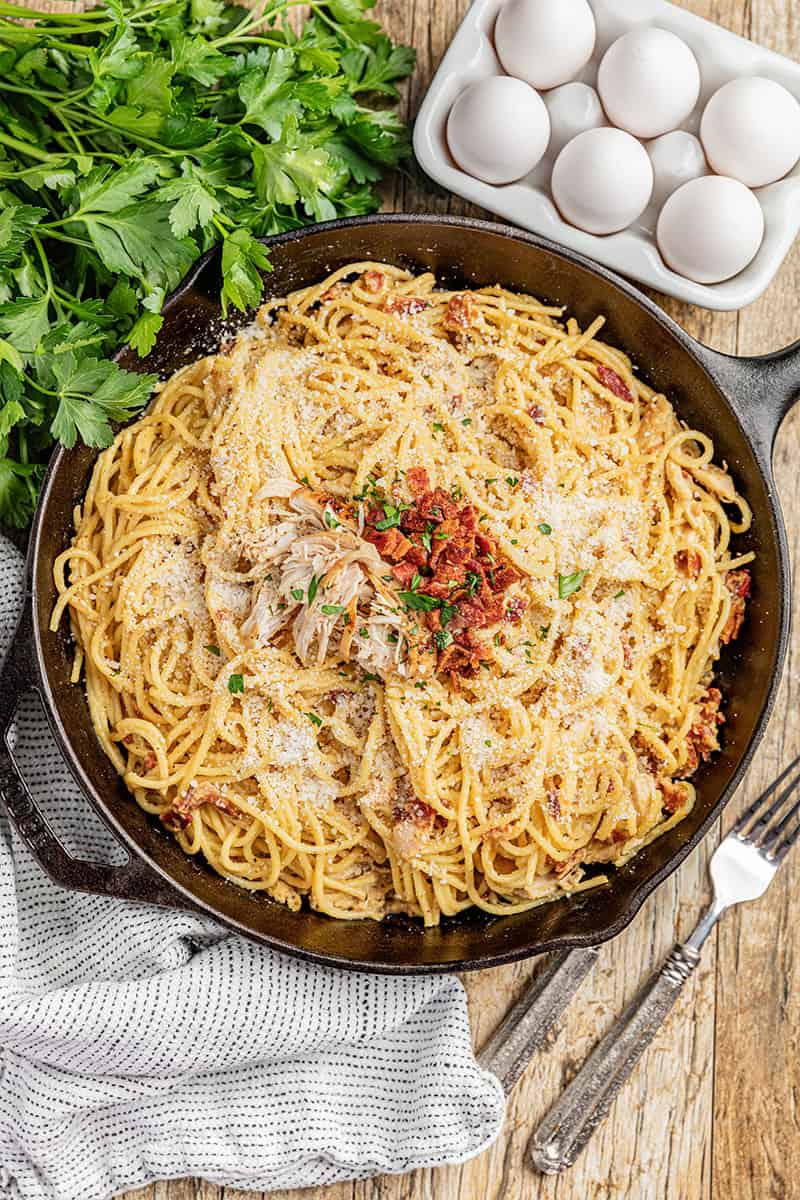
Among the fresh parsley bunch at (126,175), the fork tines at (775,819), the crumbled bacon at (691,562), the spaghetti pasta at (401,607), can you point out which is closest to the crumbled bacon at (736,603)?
the spaghetti pasta at (401,607)

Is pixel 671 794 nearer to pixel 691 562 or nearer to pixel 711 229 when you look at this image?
pixel 691 562

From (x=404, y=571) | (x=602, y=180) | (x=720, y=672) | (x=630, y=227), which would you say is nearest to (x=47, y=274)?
(x=404, y=571)

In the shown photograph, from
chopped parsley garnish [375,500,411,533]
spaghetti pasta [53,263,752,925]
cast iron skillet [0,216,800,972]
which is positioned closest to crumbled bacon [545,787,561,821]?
spaghetti pasta [53,263,752,925]

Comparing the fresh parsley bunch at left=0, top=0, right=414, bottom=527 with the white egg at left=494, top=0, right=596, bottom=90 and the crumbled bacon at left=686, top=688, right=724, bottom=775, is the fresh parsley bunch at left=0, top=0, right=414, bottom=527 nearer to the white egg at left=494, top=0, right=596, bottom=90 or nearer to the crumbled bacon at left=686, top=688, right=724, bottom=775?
the white egg at left=494, top=0, right=596, bottom=90

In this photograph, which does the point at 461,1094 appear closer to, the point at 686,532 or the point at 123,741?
the point at 123,741

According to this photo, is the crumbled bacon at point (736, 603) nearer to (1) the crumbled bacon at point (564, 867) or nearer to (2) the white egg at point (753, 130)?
(1) the crumbled bacon at point (564, 867)

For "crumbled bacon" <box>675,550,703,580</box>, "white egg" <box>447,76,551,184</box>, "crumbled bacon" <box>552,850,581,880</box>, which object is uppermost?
"white egg" <box>447,76,551,184</box>

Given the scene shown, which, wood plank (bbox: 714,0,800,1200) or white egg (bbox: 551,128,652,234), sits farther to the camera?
wood plank (bbox: 714,0,800,1200)
